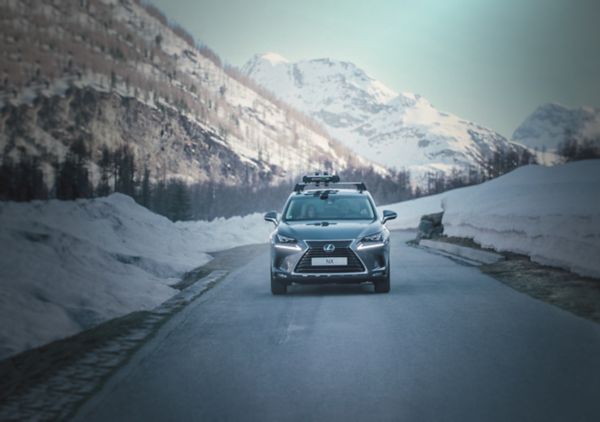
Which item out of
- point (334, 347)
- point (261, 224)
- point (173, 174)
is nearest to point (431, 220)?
point (261, 224)

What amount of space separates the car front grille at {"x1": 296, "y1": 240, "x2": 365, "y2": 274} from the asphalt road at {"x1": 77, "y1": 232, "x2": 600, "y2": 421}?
0.88 m

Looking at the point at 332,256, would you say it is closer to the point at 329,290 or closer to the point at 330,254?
the point at 330,254

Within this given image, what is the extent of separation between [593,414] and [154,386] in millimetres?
3322

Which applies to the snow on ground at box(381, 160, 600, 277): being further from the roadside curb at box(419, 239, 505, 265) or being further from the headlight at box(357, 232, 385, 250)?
the headlight at box(357, 232, 385, 250)

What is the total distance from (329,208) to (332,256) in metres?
1.92

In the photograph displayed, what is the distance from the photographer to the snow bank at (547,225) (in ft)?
46.4

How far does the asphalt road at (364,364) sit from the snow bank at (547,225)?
4205 millimetres

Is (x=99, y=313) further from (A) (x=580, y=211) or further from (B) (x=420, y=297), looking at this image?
(A) (x=580, y=211)

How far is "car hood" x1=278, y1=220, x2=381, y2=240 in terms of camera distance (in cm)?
1195

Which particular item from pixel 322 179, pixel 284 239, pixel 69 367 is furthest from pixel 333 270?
pixel 69 367

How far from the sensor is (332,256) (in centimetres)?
1177

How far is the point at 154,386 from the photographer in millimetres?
5668

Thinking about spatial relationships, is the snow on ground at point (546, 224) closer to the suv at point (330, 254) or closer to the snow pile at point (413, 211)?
the suv at point (330, 254)

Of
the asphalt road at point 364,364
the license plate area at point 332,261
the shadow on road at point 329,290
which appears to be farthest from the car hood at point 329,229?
the asphalt road at point 364,364
